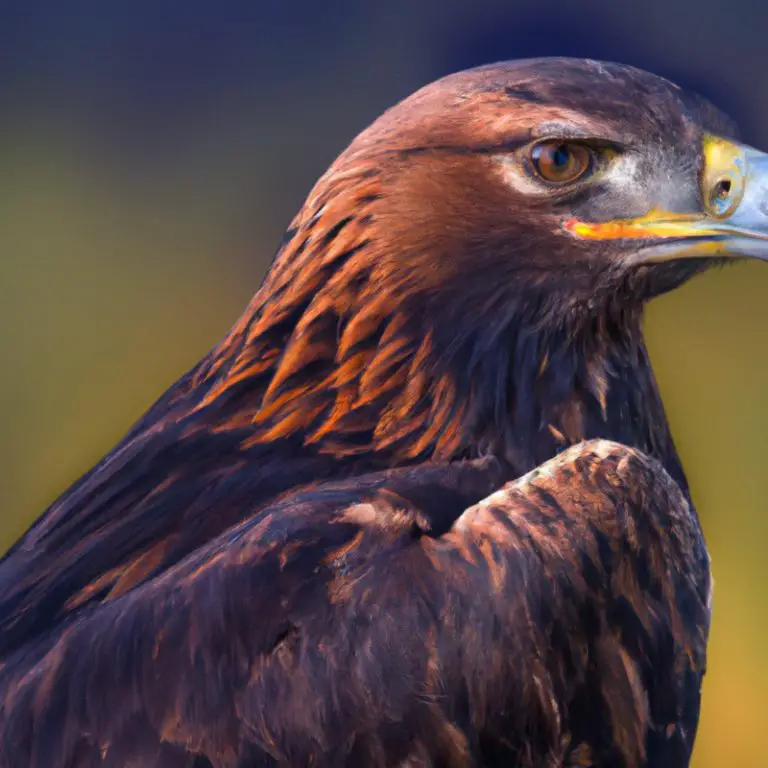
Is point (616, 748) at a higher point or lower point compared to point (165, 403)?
lower

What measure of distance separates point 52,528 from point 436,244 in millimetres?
570

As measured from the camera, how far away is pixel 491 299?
1.68 m

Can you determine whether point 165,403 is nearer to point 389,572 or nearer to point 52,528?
point 52,528

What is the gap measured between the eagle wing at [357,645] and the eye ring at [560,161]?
14.3 inches

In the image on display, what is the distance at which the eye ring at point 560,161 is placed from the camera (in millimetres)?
1604

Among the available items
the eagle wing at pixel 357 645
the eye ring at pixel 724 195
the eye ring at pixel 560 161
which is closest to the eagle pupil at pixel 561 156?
the eye ring at pixel 560 161

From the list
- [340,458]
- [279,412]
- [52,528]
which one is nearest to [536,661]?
[340,458]

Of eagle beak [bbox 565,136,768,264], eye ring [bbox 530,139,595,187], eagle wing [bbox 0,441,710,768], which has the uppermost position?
eye ring [bbox 530,139,595,187]

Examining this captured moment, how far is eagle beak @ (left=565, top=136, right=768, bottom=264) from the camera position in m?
1.63

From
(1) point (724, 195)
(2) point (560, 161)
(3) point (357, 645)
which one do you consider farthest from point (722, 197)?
(3) point (357, 645)

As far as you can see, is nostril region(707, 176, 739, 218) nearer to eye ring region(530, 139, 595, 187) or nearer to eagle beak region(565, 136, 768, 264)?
eagle beak region(565, 136, 768, 264)

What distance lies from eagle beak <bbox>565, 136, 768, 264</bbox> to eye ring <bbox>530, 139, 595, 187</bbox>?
0.06 metres

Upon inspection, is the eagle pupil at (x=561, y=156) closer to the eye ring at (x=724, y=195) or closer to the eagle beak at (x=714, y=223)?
the eagle beak at (x=714, y=223)

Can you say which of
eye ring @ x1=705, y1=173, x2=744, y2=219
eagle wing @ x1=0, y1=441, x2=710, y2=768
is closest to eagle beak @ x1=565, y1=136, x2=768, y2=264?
eye ring @ x1=705, y1=173, x2=744, y2=219
